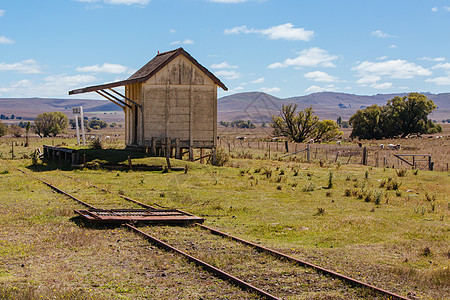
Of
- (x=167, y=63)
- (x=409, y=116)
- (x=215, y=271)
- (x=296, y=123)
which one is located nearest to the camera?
(x=215, y=271)

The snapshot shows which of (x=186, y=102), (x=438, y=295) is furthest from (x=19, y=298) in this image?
(x=186, y=102)

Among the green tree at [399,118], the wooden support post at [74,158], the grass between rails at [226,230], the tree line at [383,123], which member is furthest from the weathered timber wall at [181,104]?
the green tree at [399,118]

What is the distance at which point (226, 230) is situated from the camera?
1213cm

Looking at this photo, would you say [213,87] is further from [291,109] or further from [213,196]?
[291,109]

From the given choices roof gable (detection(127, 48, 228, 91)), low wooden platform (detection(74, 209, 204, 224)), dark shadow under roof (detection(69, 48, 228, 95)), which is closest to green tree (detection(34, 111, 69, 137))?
dark shadow under roof (detection(69, 48, 228, 95))

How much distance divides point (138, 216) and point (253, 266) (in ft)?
16.0

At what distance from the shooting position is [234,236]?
37.4ft

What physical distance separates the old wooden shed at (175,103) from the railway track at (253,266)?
16850mm

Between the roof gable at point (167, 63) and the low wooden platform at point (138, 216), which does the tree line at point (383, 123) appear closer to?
the roof gable at point (167, 63)

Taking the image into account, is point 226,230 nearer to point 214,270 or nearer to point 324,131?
point 214,270

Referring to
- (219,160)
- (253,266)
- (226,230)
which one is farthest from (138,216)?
(219,160)

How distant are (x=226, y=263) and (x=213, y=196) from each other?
342 inches

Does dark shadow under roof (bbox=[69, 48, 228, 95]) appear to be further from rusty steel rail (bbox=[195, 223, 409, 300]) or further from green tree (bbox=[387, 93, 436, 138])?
green tree (bbox=[387, 93, 436, 138])

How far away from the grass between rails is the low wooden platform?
464mm
